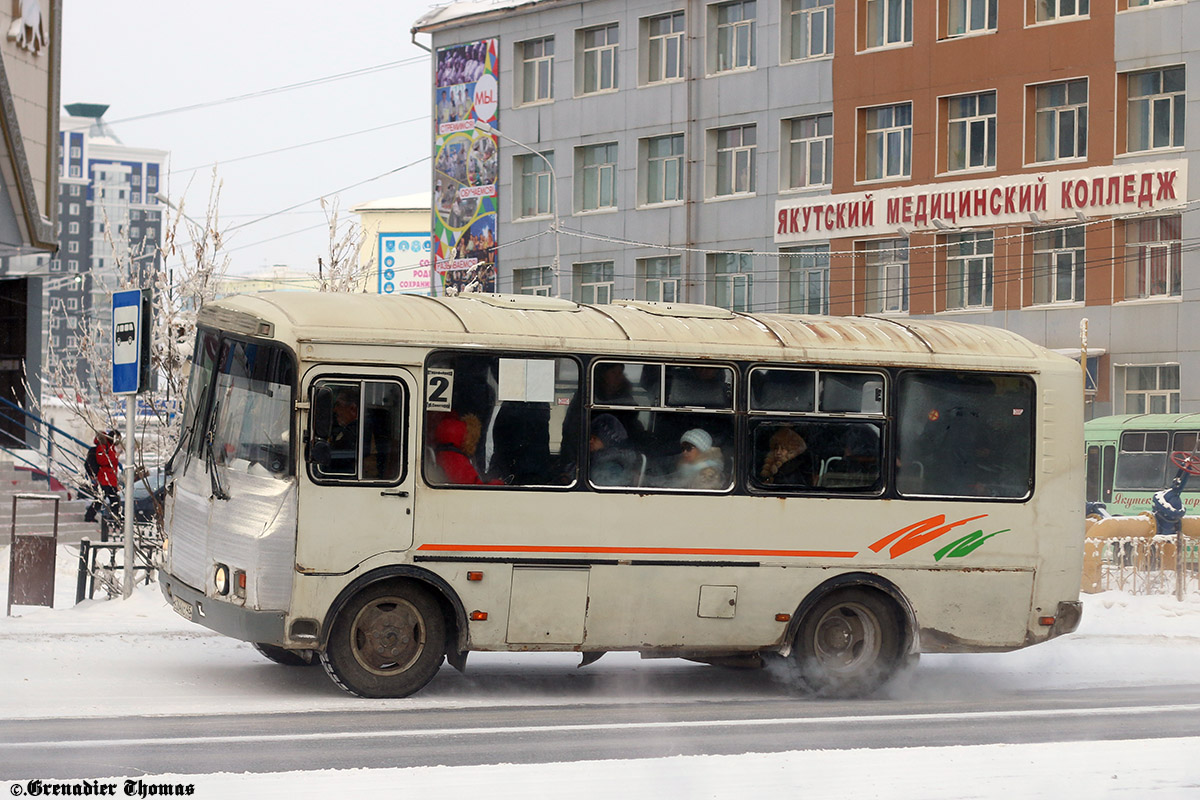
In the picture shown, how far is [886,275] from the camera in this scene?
44.6 metres

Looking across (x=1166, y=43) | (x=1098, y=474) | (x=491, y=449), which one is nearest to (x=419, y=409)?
(x=491, y=449)

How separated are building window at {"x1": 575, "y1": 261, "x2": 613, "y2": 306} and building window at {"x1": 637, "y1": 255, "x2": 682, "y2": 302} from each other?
1205mm

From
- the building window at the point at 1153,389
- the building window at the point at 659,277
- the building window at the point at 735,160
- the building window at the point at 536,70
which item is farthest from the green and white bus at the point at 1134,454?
the building window at the point at 536,70

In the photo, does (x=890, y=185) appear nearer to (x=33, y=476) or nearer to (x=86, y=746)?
(x=33, y=476)

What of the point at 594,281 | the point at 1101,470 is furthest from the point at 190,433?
the point at 594,281

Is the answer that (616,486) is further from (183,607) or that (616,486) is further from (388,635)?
(183,607)

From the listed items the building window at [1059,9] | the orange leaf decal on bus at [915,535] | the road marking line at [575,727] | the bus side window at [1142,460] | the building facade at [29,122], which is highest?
the building window at [1059,9]

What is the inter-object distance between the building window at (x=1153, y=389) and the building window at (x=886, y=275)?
244 inches

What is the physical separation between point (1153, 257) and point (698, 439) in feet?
98.9

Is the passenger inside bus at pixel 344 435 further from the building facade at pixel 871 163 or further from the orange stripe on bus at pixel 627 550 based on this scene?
the building facade at pixel 871 163

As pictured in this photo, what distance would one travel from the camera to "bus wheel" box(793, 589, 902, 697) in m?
12.8

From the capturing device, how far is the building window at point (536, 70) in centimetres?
5191

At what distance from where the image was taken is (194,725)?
1005cm

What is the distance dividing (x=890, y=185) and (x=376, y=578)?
34.8 meters
